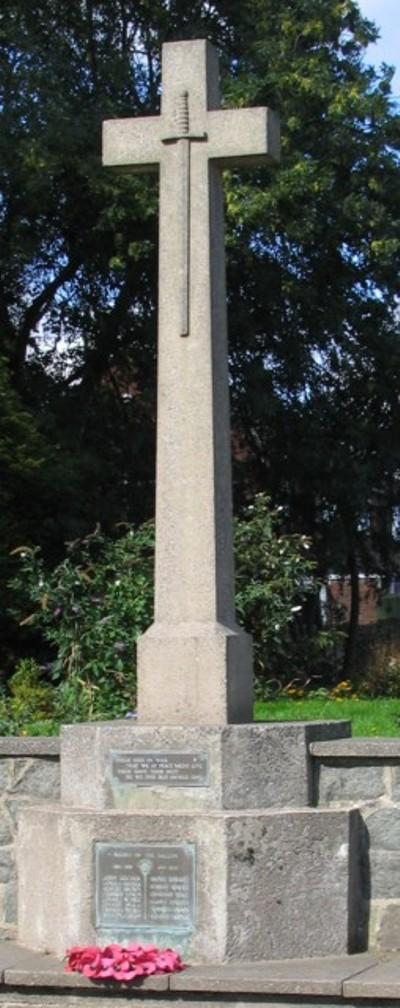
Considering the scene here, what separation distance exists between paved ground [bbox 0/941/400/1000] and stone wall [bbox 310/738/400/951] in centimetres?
25

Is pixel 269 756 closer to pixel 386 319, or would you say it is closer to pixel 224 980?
pixel 224 980

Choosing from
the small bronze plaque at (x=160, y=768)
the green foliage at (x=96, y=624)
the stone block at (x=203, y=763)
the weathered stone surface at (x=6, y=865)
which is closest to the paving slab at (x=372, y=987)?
the stone block at (x=203, y=763)

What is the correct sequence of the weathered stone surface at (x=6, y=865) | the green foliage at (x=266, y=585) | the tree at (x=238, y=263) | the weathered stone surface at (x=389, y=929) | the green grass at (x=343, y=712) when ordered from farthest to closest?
the tree at (x=238, y=263) < the green foliage at (x=266, y=585) < the green grass at (x=343, y=712) < the weathered stone surface at (x=6, y=865) < the weathered stone surface at (x=389, y=929)

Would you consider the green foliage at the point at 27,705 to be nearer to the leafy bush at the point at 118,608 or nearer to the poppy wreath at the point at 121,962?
the leafy bush at the point at 118,608

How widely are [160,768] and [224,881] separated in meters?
0.60

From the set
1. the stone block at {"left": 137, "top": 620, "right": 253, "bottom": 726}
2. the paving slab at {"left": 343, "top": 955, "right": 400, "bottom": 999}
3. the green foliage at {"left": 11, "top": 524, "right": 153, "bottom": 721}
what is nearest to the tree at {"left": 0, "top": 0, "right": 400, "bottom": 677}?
the green foliage at {"left": 11, "top": 524, "right": 153, "bottom": 721}

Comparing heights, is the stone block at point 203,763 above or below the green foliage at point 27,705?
below

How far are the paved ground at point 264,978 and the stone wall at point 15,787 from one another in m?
0.78

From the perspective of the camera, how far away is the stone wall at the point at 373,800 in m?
7.75

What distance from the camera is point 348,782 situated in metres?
7.85

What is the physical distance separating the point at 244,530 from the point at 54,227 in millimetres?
10422

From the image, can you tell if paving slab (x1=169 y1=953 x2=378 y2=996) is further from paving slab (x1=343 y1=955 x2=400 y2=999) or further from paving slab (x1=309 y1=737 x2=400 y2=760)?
paving slab (x1=309 y1=737 x2=400 y2=760)

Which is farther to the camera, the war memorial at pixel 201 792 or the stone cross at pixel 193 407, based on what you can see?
the stone cross at pixel 193 407

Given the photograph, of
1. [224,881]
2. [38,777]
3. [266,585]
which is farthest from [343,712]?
[224,881]
